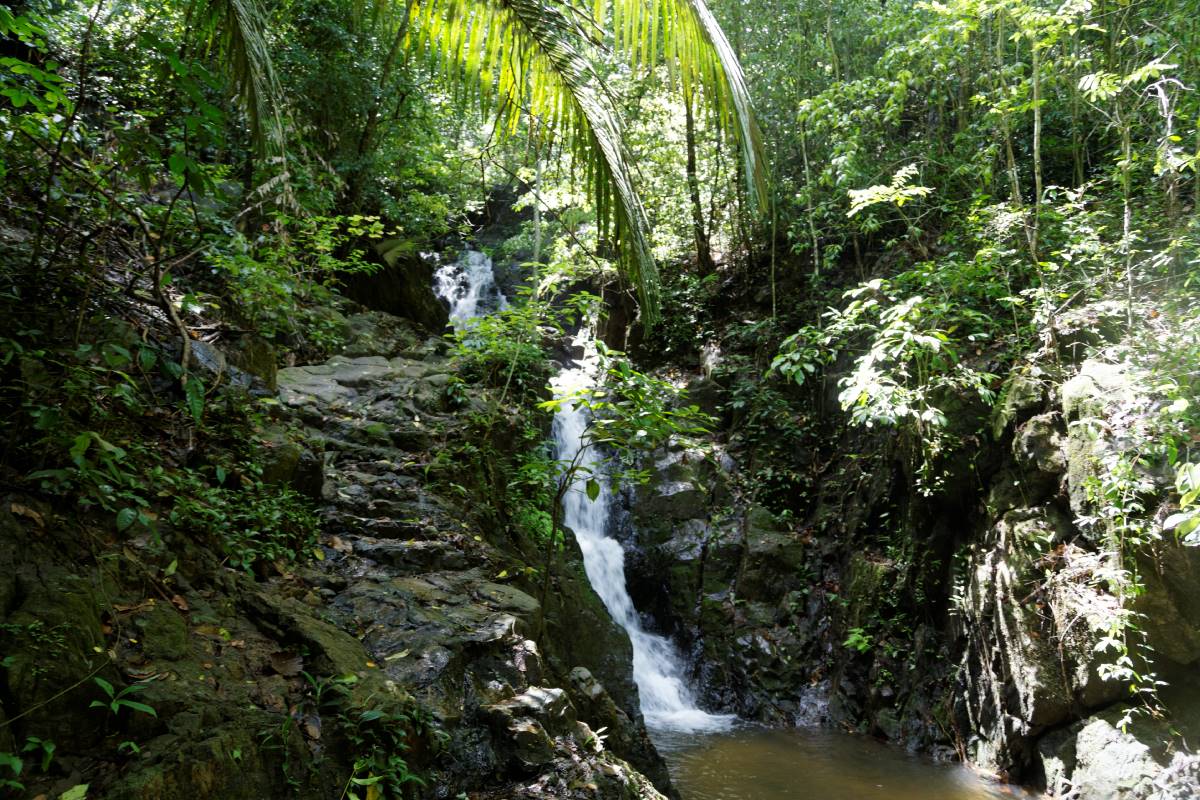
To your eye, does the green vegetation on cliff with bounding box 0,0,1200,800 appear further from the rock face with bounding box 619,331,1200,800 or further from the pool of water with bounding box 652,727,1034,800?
the pool of water with bounding box 652,727,1034,800

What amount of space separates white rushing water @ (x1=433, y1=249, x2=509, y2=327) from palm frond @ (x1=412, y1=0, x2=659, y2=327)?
10741 mm

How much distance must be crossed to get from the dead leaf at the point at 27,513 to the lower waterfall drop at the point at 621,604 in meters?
5.15

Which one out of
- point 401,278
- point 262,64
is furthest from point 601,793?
point 401,278

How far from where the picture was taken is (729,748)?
7.43m

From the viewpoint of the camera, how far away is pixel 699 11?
279 centimetres

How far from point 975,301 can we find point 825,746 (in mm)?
5241

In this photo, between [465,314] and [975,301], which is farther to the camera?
[465,314]

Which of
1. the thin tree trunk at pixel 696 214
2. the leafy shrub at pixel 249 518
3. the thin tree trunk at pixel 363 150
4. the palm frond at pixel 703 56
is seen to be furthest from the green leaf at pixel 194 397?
the thin tree trunk at pixel 696 214

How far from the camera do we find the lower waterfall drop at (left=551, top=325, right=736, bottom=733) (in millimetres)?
8422

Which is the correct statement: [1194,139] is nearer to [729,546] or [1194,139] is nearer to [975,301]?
[975,301]

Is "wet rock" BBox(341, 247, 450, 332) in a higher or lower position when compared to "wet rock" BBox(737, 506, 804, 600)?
higher

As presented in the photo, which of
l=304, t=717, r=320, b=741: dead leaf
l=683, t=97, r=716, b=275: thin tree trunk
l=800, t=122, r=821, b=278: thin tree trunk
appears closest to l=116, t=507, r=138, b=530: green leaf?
l=304, t=717, r=320, b=741: dead leaf

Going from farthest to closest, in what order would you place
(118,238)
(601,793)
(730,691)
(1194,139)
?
(730,691) → (1194,139) → (118,238) → (601,793)

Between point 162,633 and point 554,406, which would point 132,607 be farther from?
point 554,406
